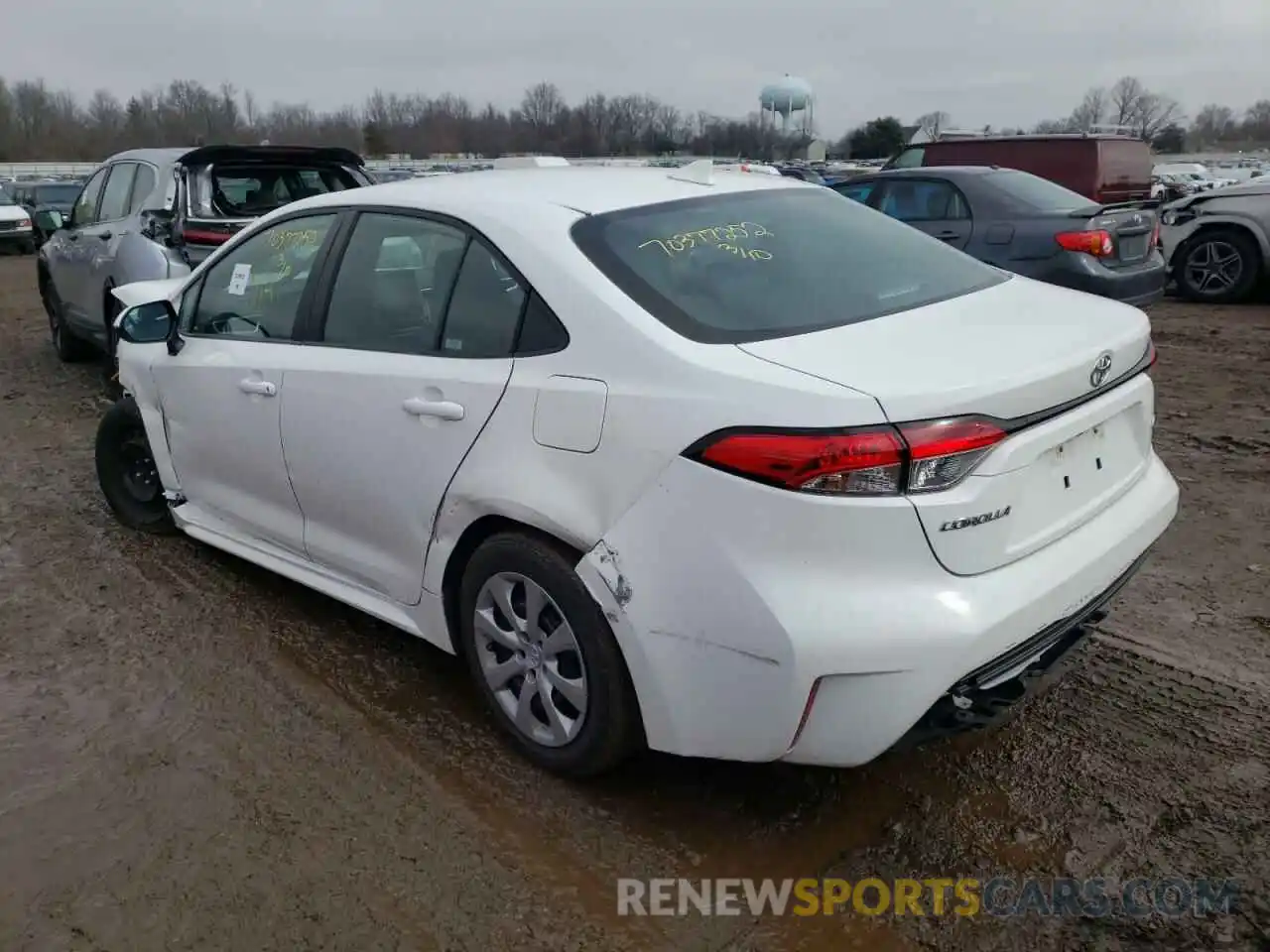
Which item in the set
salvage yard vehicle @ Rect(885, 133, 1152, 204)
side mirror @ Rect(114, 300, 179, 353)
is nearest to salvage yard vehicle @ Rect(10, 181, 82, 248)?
salvage yard vehicle @ Rect(885, 133, 1152, 204)

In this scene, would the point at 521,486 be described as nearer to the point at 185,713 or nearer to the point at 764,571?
the point at 764,571

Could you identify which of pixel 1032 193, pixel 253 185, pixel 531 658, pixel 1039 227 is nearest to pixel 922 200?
pixel 1032 193

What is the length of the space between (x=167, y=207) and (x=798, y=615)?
Result: 6.22 m

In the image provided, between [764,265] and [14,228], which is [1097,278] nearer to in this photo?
[764,265]

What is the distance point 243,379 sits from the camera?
3.73 meters

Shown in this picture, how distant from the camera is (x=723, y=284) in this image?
9.23 feet

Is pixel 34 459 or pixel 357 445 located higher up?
pixel 357 445

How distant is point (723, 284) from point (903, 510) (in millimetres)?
884

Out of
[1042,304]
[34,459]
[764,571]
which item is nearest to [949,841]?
[764,571]

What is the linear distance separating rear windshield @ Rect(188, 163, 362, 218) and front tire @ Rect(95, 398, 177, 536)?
2459 mm

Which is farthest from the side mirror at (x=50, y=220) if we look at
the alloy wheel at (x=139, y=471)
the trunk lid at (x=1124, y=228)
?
the trunk lid at (x=1124, y=228)

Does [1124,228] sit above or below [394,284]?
below

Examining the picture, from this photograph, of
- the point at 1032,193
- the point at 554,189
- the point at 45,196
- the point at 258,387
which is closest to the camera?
the point at 554,189

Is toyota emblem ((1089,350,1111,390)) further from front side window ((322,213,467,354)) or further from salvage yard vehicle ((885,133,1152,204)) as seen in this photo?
salvage yard vehicle ((885,133,1152,204))
